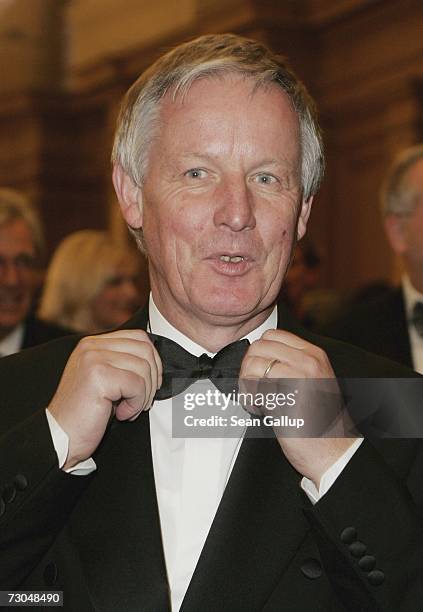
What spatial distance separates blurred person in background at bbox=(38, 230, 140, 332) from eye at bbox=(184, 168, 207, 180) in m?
2.61

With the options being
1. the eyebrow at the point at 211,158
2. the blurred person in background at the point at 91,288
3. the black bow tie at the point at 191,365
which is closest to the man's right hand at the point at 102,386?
the black bow tie at the point at 191,365

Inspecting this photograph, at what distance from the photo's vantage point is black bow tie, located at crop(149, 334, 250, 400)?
1879 millimetres

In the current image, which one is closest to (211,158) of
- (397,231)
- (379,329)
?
(379,329)

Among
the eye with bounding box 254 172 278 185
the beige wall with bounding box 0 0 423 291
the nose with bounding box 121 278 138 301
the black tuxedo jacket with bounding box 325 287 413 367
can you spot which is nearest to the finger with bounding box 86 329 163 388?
the eye with bounding box 254 172 278 185

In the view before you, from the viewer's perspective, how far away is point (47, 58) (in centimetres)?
1070

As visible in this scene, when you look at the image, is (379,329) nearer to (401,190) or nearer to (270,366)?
(401,190)

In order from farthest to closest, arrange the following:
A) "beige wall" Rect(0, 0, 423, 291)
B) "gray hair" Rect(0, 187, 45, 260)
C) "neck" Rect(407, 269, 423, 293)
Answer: "beige wall" Rect(0, 0, 423, 291) → "gray hair" Rect(0, 187, 45, 260) → "neck" Rect(407, 269, 423, 293)

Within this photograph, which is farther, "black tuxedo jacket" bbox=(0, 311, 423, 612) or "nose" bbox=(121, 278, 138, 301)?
"nose" bbox=(121, 278, 138, 301)

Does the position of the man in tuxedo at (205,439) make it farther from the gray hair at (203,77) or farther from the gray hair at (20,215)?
the gray hair at (20,215)

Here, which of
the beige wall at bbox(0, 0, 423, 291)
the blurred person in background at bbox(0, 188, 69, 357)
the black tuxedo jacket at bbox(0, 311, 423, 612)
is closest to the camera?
the black tuxedo jacket at bbox(0, 311, 423, 612)

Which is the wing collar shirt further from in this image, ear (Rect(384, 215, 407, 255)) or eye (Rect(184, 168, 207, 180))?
eye (Rect(184, 168, 207, 180))

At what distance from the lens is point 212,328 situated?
1970 mm

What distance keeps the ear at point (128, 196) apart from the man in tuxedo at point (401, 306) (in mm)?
1395

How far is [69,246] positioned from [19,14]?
268 inches
